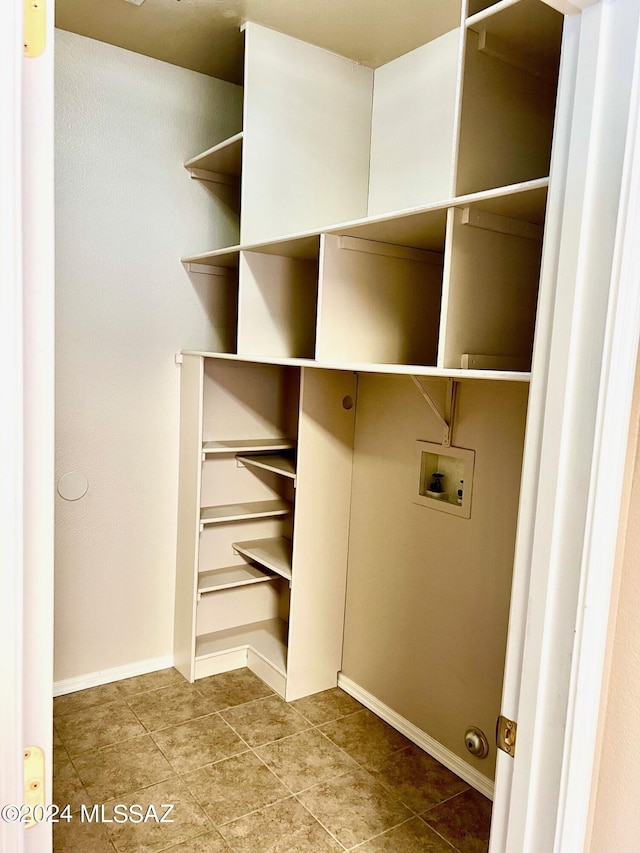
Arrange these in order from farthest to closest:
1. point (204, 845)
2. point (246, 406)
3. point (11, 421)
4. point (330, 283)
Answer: point (246, 406) → point (330, 283) → point (204, 845) → point (11, 421)

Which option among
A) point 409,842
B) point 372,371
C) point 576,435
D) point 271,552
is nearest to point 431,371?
point 372,371

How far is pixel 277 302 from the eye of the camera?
263 centimetres

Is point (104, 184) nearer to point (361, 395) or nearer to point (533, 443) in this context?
point (361, 395)

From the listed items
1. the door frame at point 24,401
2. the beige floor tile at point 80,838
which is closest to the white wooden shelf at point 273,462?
the beige floor tile at point 80,838

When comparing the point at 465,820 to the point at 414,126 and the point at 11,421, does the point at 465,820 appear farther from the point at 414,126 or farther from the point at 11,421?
the point at 414,126

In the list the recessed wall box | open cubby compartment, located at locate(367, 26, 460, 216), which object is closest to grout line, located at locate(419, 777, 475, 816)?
the recessed wall box

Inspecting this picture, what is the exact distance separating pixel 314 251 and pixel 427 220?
75 centimetres

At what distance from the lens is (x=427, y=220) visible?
1.75m

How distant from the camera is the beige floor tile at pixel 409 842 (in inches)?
78.4

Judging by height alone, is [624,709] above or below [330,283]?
below

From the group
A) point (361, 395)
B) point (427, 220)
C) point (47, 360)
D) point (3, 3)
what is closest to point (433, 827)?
point (361, 395)

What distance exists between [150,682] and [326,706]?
2.70 feet

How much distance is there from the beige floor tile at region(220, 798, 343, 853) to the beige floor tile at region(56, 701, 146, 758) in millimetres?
665

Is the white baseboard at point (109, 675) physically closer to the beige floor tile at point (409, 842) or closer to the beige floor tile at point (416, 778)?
the beige floor tile at point (416, 778)
